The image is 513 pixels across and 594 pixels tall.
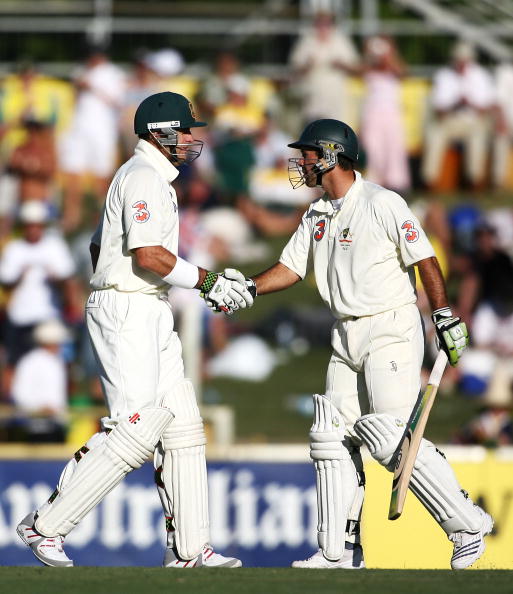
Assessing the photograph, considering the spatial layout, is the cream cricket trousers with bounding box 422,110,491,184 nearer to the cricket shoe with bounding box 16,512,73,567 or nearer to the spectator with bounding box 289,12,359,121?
the spectator with bounding box 289,12,359,121

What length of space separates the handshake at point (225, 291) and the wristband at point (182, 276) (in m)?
0.08

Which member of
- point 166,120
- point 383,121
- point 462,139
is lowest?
point 166,120

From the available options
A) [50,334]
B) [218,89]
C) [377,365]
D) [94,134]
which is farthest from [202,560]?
[218,89]

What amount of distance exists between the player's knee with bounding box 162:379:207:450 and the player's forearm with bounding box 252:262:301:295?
25.2 inches

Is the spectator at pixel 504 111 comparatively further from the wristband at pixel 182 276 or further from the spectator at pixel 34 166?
the wristband at pixel 182 276

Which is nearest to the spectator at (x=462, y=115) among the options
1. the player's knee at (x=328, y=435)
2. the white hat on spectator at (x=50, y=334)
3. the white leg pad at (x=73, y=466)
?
the white hat on spectator at (x=50, y=334)

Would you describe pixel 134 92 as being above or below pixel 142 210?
above

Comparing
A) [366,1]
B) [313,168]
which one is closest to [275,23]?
[366,1]

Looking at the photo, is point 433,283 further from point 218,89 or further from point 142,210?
point 218,89

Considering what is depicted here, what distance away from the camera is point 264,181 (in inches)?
538

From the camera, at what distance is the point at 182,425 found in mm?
6059

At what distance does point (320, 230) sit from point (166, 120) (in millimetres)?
875

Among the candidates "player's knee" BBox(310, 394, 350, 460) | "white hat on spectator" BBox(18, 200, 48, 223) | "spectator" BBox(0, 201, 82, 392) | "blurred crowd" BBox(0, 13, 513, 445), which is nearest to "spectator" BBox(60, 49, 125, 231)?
"blurred crowd" BBox(0, 13, 513, 445)

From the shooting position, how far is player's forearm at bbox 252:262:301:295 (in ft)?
21.1
